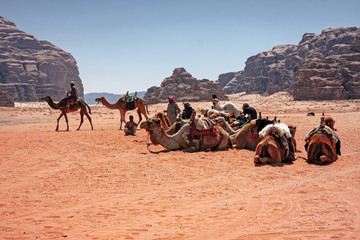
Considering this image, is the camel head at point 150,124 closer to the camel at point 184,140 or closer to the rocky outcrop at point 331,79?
the camel at point 184,140

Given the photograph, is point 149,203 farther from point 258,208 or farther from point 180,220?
point 258,208

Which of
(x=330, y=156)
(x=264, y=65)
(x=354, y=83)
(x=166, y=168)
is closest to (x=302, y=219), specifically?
(x=166, y=168)

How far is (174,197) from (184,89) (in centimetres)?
10165

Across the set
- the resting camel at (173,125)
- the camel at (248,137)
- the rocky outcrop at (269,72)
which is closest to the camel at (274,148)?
the camel at (248,137)

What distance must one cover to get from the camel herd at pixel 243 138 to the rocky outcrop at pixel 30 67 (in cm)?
12606

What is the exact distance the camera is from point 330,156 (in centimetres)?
916

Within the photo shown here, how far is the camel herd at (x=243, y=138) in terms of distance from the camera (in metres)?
9.15

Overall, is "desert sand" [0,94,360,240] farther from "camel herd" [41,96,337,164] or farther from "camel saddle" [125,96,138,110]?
"camel saddle" [125,96,138,110]

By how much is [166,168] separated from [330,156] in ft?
16.3

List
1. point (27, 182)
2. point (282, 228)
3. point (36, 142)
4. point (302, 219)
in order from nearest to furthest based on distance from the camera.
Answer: point (282, 228), point (302, 219), point (27, 182), point (36, 142)

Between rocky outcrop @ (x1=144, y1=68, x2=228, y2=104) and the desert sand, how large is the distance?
75466 mm

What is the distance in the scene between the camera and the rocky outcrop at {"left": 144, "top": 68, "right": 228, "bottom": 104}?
90.4 meters

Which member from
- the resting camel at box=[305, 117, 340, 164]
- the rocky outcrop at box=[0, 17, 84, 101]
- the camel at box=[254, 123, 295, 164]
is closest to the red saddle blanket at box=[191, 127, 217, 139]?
the camel at box=[254, 123, 295, 164]

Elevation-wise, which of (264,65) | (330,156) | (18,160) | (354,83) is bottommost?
(18,160)
